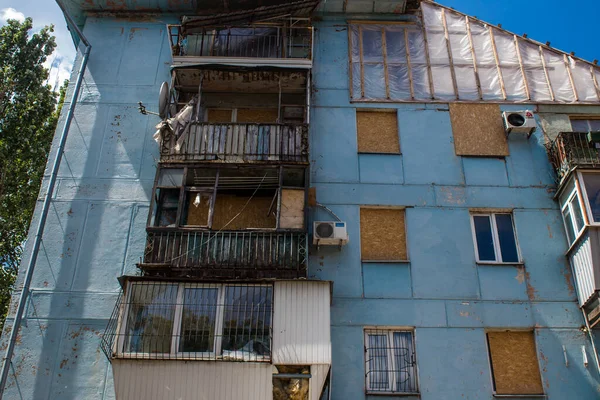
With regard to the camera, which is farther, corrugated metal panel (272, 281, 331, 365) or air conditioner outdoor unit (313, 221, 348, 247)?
air conditioner outdoor unit (313, 221, 348, 247)

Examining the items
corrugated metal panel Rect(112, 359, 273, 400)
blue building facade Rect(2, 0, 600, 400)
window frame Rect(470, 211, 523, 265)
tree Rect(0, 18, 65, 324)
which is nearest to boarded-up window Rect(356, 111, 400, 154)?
blue building facade Rect(2, 0, 600, 400)

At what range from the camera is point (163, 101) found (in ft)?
43.0

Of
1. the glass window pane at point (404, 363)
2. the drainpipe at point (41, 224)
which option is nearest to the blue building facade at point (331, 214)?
the glass window pane at point (404, 363)

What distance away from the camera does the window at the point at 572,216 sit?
12227 mm

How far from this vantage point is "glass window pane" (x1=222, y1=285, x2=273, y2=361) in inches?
411

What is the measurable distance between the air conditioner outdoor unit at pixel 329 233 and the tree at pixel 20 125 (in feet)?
34.6

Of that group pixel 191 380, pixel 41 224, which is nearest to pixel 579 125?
pixel 191 380

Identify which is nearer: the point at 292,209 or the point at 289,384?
the point at 289,384

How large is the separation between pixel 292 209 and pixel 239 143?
6.38ft

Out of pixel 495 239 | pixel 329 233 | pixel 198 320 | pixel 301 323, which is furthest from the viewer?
pixel 495 239

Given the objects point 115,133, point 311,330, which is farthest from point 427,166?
point 115,133

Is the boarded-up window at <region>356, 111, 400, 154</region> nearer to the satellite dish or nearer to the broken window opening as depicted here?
the satellite dish

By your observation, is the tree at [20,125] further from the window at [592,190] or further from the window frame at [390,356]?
the window at [592,190]

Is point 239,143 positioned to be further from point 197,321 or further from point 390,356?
point 390,356
